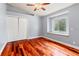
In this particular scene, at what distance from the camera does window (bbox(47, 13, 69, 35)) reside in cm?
186

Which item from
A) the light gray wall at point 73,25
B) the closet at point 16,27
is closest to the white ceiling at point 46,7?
the light gray wall at point 73,25

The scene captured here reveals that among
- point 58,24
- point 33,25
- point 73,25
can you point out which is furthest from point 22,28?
point 73,25

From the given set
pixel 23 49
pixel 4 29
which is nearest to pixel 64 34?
pixel 23 49

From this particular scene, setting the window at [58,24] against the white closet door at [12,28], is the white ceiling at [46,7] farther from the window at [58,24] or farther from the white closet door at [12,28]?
the white closet door at [12,28]

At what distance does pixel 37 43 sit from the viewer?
1.92 metres

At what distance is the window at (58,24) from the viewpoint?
6.09 ft

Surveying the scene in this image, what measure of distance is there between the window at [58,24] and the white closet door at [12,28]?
0.68m

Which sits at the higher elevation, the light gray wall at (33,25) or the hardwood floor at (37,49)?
the light gray wall at (33,25)

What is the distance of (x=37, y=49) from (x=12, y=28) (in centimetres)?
64

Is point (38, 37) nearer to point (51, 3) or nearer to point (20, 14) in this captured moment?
point (20, 14)

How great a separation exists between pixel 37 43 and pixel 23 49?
304 mm

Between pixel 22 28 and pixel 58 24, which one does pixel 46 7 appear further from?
pixel 22 28

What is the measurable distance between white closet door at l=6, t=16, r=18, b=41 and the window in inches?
26.8

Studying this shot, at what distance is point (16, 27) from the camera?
188 centimetres
